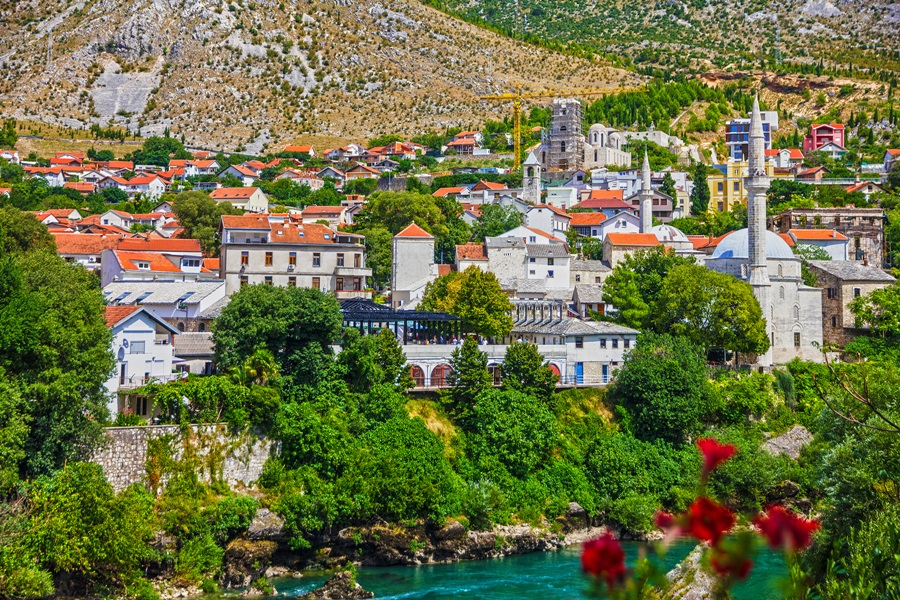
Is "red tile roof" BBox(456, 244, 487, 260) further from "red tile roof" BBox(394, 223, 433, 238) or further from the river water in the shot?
the river water

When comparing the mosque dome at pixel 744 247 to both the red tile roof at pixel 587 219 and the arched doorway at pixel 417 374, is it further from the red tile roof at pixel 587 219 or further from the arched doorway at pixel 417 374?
the arched doorway at pixel 417 374

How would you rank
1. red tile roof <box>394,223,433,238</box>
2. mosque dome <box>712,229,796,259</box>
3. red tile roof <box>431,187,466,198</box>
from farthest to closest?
1. red tile roof <box>431,187,466,198</box>
2. red tile roof <box>394,223,433,238</box>
3. mosque dome <box>712,229,796,259</box>

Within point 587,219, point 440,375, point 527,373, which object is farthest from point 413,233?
point 587,219

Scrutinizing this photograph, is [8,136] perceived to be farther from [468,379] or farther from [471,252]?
[468,379]

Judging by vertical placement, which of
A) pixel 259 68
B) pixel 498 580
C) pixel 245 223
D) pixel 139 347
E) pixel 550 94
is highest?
pixel 259 68

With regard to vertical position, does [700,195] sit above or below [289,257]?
above

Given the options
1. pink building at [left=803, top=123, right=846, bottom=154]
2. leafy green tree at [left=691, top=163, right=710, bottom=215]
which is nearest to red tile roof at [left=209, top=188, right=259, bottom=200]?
leafy green tree at [left=691, top=163, right=710, bottom=215]
